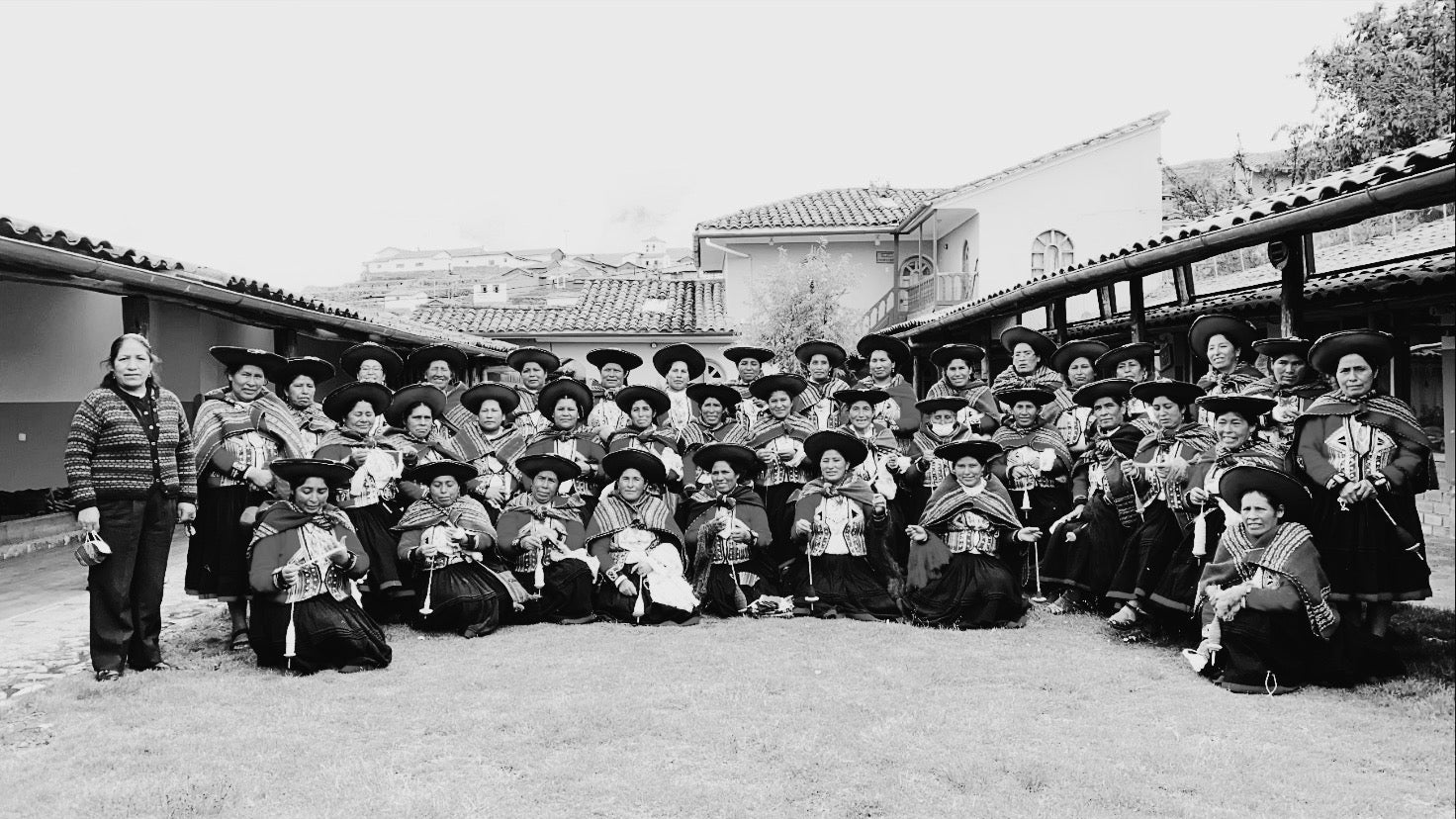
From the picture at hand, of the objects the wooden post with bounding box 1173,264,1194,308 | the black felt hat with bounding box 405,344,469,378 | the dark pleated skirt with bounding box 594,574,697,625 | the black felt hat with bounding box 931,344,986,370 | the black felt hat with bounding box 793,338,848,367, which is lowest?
the dark pleated skirt with bounding box 594,574,697,625

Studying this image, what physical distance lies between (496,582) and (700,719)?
2785mm

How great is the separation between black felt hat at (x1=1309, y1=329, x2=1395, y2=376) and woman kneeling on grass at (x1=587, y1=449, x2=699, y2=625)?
14.0 ft

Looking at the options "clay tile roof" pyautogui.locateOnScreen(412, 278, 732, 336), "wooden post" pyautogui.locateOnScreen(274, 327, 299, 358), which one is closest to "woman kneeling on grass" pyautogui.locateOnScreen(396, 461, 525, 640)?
"wooden post" pyautogui.locateOnScreen(274, 327, 299, 358)

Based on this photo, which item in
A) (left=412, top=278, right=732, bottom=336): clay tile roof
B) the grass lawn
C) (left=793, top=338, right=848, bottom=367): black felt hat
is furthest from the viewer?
(left=412, top=278, right=732, bottom=336): clay tile roof

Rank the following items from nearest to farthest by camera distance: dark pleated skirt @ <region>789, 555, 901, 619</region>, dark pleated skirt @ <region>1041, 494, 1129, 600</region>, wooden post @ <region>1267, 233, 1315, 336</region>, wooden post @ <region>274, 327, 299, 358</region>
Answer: wooden post @ <region>1267, 233, 1315, 336</region> → dark pleated skirt @ <region>1041, 494, 1129, 600</region> → dark pleated skirt @ <region>789, 555, 901, 619</region> → wooden post @ <region>274, 327, 299, 358</region>

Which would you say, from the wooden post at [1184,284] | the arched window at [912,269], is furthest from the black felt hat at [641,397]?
the arched window at [912,269]

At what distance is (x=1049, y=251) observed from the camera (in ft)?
76.5

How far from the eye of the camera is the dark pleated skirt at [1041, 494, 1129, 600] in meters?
7.45

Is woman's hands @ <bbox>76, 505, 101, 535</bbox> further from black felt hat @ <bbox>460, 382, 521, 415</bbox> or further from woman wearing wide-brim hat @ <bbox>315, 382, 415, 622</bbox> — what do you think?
black felt hat @ <bbox>460, 382, 521, 415</bbox>

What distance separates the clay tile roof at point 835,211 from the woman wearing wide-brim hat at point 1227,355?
62.7ft

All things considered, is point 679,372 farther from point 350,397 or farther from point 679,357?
point 350,397

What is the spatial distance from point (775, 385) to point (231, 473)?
4218 mm

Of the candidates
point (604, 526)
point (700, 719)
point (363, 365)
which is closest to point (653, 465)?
point (604, 526)

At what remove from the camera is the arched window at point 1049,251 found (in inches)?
912
